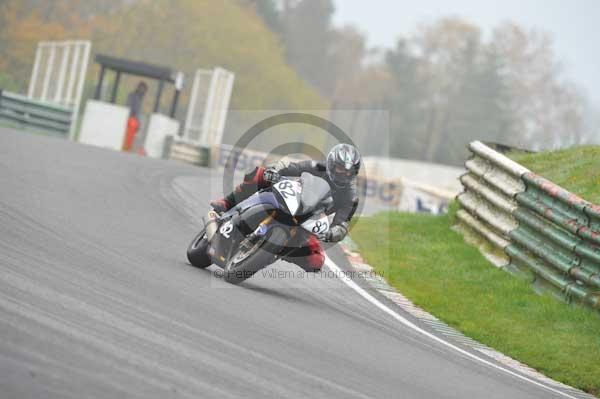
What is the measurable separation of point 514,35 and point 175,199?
93.2 metres

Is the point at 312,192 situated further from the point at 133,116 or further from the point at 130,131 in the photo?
the point at 130,131

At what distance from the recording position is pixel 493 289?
11.3 meters

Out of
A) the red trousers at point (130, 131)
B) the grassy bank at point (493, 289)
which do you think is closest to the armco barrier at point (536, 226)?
the grassy bank at point (493, 289)

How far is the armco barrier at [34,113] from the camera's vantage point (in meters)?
29.3

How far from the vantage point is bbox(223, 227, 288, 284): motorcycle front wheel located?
28.6 ft

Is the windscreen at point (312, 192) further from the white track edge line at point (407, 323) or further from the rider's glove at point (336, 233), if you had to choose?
the white track edge line at point (407, 323)

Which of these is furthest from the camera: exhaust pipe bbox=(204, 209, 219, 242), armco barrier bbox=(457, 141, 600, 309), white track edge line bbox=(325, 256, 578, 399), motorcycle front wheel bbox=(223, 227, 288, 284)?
armco barrier bbox=(457, 141, 600, 309)

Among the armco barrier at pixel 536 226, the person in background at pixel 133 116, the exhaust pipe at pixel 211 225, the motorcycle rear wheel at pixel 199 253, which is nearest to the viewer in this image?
the exhaust pipe at pixel 211 225

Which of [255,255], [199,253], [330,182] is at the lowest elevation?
A: [199,253]

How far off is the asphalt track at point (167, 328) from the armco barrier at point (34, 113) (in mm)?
18052

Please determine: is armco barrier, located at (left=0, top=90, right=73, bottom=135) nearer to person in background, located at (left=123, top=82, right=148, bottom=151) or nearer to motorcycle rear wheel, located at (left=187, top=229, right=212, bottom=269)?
person in background, located at (left=123, top=82, right=148, bottom=151)

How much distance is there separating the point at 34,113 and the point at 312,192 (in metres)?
22.2

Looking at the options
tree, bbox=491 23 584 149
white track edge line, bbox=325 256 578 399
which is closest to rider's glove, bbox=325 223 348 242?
white track edge line, bbox=325 256 578 399

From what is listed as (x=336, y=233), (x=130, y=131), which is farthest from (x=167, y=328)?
(x=130, y=131)
